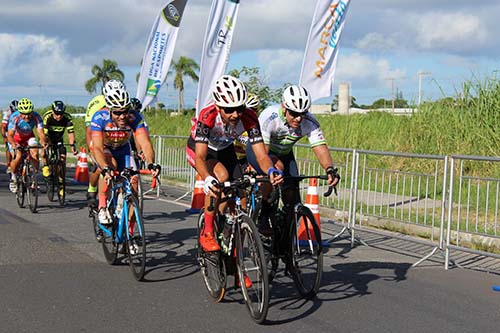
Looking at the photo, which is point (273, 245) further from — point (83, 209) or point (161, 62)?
point (161, 62)

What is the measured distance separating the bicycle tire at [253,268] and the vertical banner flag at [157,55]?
13778 mm

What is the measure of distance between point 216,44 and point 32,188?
19.3ft

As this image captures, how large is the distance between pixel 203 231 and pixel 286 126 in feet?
5.24

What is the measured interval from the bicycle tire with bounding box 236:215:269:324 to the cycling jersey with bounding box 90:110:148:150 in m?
2.70

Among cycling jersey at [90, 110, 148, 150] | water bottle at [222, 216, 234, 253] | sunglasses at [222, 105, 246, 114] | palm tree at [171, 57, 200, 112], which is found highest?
palm tree at [171, 57, 200, 112]

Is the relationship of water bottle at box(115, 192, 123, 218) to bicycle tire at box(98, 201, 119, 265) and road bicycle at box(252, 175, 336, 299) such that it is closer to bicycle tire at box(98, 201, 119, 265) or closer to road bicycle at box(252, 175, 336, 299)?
bicycle tire at box(98, 201, 119, 265)

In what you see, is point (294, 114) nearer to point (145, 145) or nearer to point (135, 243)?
point (145, 145)

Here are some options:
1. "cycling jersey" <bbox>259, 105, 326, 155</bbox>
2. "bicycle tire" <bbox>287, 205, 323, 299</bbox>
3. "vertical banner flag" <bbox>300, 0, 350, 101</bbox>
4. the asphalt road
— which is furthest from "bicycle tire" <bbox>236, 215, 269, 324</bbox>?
"vertical banner flag" <bbox>300, 0, 350, 101</bbox>

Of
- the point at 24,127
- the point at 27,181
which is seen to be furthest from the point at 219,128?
the point at 24,127

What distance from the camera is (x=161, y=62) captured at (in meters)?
19.7

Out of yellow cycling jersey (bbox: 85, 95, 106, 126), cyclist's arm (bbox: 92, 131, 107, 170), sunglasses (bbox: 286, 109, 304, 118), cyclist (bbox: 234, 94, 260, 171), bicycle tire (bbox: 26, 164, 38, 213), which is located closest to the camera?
sunglasses (bbox: 286, 109, 304, 118)

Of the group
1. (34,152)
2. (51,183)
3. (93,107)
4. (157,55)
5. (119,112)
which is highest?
(157,55)

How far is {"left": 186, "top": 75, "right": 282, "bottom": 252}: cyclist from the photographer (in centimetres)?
656

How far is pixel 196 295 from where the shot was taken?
279 inches
